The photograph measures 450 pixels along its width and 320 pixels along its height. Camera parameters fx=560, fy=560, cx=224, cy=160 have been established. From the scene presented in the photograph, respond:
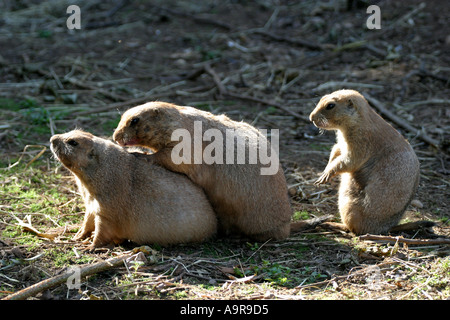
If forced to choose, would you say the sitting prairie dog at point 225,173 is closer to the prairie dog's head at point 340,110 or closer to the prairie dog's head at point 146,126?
the prairie dog's head at point 146,126

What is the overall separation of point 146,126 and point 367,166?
2.82 meters

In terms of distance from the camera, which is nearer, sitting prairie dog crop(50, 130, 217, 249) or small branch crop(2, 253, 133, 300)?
small branch crop(2, 253, 133, 300)

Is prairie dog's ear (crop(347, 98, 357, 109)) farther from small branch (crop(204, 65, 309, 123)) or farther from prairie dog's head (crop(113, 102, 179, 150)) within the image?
small branch (crop(204, 65, 309, 123))

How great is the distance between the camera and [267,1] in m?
17.5

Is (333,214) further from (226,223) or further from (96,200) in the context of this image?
(96,200)

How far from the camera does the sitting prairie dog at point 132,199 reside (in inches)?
249

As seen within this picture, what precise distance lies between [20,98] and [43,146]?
2.72 meters

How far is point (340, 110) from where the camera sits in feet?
23.6

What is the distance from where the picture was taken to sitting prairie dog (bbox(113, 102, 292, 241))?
652cm

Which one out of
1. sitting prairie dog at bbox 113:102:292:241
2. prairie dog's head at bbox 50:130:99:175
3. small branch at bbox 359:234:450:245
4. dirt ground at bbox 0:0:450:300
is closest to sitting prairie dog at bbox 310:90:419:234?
dirt ground at bbox 0:0:450:300

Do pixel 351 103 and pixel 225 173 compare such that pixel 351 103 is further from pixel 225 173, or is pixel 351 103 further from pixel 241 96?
pixel 241 96

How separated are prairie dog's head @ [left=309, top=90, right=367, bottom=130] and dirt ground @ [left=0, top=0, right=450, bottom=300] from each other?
1.31 meters

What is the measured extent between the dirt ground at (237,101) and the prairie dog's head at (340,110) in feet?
4.31

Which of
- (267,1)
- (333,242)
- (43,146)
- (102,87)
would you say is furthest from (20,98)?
(267,1)
